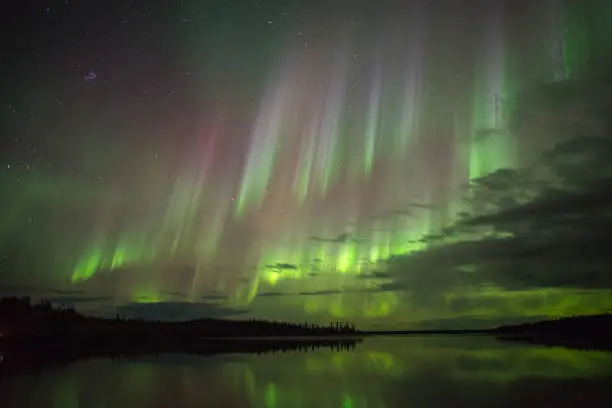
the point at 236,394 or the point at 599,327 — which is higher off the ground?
the point at 599,327

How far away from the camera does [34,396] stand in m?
19.9

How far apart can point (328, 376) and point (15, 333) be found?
86.8m

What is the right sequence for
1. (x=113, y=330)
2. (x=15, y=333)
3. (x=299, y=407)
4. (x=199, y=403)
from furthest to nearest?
(x=113, y=330) → (x=15, y=333) → (x=199, y=403) → (x=299, y=407)

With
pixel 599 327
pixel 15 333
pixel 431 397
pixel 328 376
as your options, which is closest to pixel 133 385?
pixel 328 376

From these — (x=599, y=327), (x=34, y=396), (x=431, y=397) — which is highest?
(x=599, y=327)

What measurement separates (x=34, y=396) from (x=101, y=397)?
8.23ft

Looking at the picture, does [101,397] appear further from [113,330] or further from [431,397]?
[113,330]

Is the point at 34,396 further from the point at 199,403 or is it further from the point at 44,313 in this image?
the point at 44,313

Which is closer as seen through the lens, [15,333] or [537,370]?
[537,370]

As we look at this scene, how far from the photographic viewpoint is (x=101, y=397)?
19.1m

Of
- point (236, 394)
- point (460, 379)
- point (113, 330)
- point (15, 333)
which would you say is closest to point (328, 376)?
point (460, 379)

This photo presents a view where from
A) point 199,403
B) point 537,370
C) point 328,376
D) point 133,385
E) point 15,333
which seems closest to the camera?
point 199,403

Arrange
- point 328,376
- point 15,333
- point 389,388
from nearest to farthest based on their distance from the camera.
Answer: point 389,388 < point 328,376 < point 15,333

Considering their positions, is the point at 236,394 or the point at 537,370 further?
the point at 537,370
